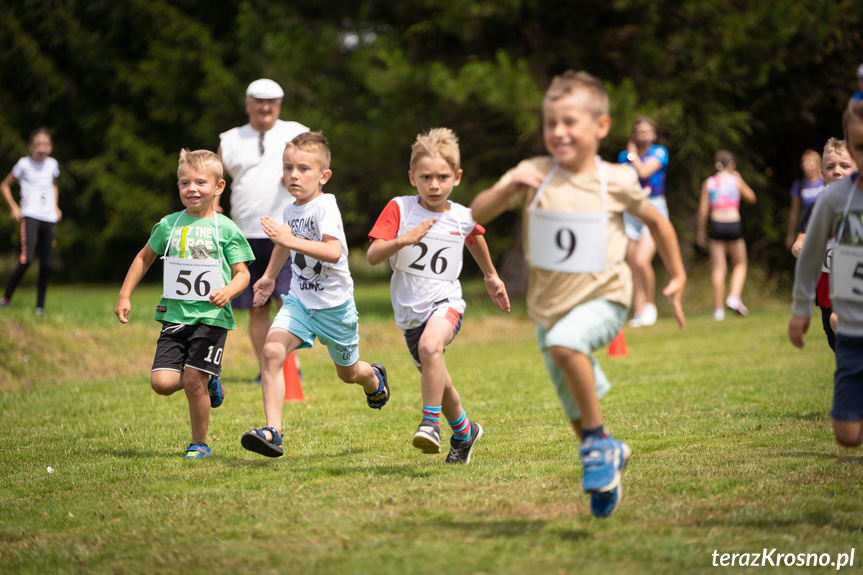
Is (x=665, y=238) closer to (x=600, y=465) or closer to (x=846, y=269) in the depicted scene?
(x=846, y=269)

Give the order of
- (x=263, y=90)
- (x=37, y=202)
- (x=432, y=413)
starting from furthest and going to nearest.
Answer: (x=37, y=202), (x=263, y=90), (x=432, y=413)

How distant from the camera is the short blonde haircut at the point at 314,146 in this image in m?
5.81

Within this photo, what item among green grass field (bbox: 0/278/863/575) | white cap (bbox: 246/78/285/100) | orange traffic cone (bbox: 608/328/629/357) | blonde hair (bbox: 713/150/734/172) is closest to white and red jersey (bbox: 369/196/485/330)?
green grass field (bbox: 0/278/863/575)

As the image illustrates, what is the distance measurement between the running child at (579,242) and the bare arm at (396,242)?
0.68 m

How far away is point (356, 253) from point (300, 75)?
69.4 feet

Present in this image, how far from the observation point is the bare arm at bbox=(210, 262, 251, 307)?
566 centimetres

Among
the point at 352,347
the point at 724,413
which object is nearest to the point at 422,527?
the point at 352,347

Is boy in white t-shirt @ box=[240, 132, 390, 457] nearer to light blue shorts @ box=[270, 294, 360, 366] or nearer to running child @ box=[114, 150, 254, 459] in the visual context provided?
light blue shorts @ box=[270, 294, 360, 366]

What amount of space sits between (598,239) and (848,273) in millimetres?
1137

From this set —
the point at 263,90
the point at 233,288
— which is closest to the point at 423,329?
the point at 233,288

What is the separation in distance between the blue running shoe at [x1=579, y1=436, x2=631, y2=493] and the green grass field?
195 mm

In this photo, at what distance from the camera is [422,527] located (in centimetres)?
394

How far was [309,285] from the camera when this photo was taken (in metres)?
5.88

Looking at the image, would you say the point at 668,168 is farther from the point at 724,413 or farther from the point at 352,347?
the point at 352,347
